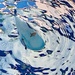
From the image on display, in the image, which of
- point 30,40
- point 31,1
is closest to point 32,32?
point 30,40

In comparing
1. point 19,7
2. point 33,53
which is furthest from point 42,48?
point 19,7

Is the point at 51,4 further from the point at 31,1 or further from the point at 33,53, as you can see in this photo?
the point at 33,53

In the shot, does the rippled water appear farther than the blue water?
No

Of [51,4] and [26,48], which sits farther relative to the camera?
[51,4]

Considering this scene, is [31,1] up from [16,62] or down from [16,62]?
up

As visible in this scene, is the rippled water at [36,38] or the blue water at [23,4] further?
the blue water at [23,4]

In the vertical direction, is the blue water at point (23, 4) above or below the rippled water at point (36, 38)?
above

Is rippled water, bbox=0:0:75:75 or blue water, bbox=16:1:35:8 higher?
blue water, bbox=16:1:35:8
